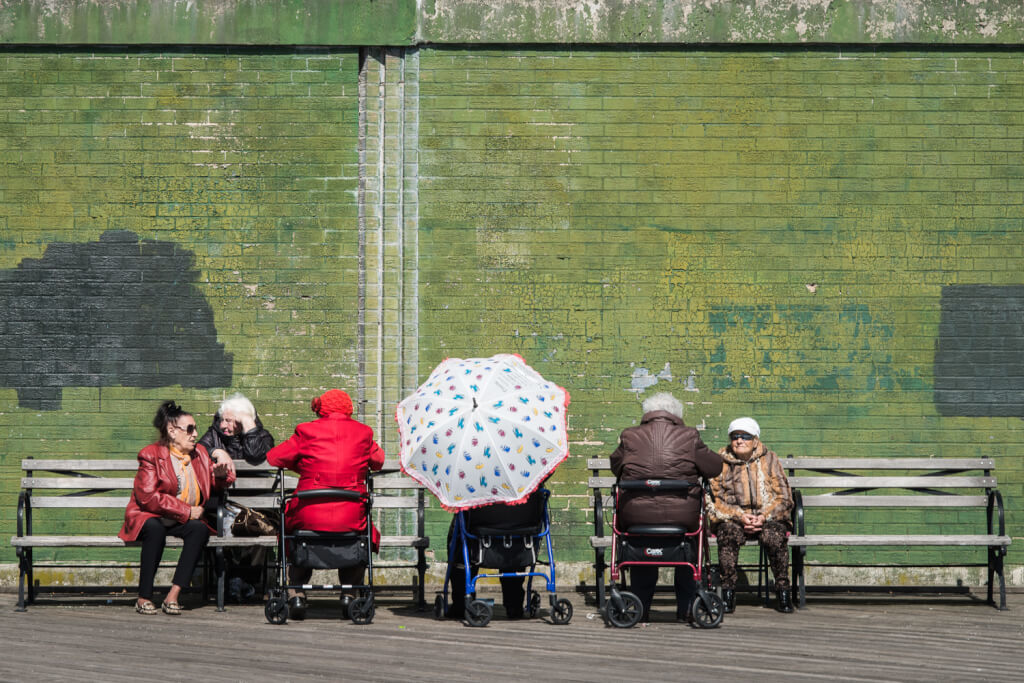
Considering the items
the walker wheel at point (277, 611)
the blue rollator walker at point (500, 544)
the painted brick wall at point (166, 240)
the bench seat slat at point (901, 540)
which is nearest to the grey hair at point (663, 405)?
the blue rollator walker at point (500, 544)

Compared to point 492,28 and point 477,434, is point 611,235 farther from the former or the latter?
point 477,434

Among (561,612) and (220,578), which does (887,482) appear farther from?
(220,578)

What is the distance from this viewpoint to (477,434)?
28.2ft

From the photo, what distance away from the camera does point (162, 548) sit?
9.54m

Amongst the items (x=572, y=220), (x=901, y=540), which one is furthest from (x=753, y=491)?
(x=572, y=220)

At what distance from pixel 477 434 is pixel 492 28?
4218 millimetres

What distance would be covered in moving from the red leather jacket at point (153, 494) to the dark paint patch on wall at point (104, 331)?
1638mm

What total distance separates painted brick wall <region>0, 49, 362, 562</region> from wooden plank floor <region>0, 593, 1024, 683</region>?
6.54ft

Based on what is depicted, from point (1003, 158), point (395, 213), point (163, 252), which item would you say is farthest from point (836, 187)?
point (163, 252)

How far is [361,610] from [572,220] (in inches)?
158

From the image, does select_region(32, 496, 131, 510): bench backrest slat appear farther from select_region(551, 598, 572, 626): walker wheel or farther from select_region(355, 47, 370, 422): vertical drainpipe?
select_region(551, 598, 572, 626): walker wheel

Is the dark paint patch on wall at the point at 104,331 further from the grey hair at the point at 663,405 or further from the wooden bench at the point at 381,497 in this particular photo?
the grey hair at the point at 663,405

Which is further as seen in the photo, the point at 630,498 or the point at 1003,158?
the point at 1003,158

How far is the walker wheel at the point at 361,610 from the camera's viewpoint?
8867 mm
